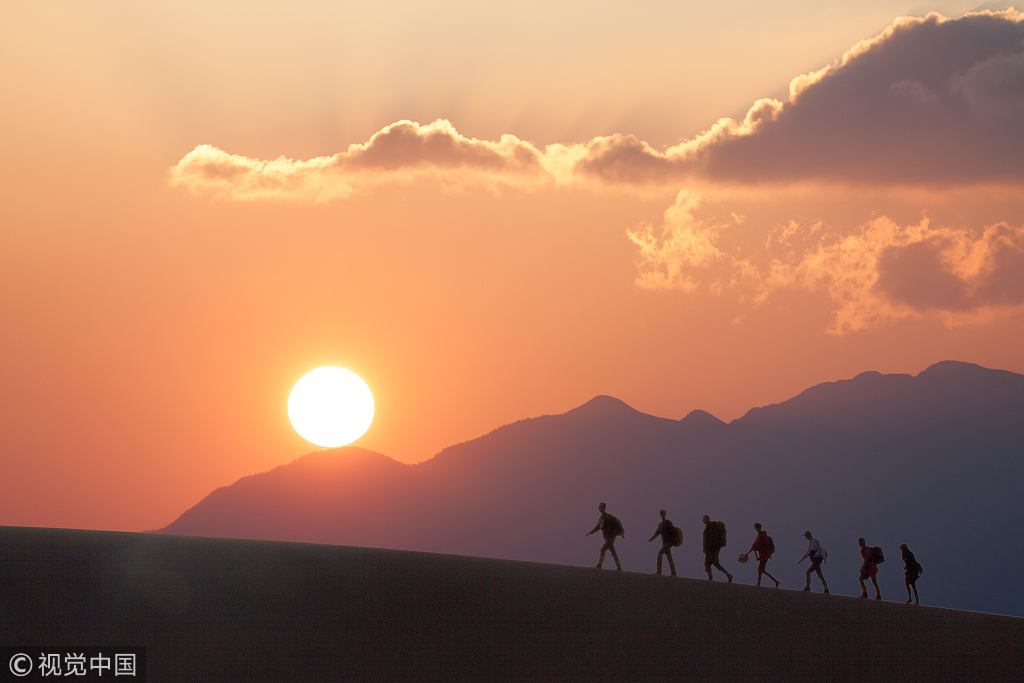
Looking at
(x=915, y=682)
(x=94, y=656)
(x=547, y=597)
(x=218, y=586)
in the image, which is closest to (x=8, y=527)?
(x=218, y=586)

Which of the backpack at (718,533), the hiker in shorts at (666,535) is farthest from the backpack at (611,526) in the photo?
the backpack at (718,533)

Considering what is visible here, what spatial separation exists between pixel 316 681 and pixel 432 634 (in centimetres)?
235

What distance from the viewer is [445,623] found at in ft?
47.1

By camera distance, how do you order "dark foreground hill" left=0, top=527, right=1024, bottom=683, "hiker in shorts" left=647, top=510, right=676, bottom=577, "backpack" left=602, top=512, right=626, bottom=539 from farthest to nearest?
1. "backpack" left=602, top=512, right=626, bottom=539
2. "hiker in shorts" left=647, top=510, right=676, bottom=577
3. "dark foreground hill" left=0, top=527, right=1024, bottom=683

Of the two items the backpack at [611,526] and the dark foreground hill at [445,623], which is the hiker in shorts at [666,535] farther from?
the dark foreground hill at [445,623]

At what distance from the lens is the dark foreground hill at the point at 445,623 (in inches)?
493

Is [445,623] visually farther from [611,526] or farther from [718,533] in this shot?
[718,533]

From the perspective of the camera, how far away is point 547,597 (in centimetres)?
1627

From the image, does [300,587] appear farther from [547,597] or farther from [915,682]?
[915,682]

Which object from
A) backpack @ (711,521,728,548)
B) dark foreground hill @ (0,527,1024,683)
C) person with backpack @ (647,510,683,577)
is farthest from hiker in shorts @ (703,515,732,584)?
dark foreground hill @ (0,527,1024,683)

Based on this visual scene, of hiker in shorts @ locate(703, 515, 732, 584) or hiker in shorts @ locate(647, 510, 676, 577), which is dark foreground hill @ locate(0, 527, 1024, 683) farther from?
hiker in shorts @ locate(703, 515, 732, 584)

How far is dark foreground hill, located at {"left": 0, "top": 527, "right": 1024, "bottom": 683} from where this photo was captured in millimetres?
12516

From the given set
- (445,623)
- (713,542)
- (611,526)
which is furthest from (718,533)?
(445,623)

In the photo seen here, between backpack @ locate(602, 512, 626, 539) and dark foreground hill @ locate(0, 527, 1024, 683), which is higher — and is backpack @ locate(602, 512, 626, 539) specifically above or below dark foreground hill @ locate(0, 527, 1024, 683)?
above
